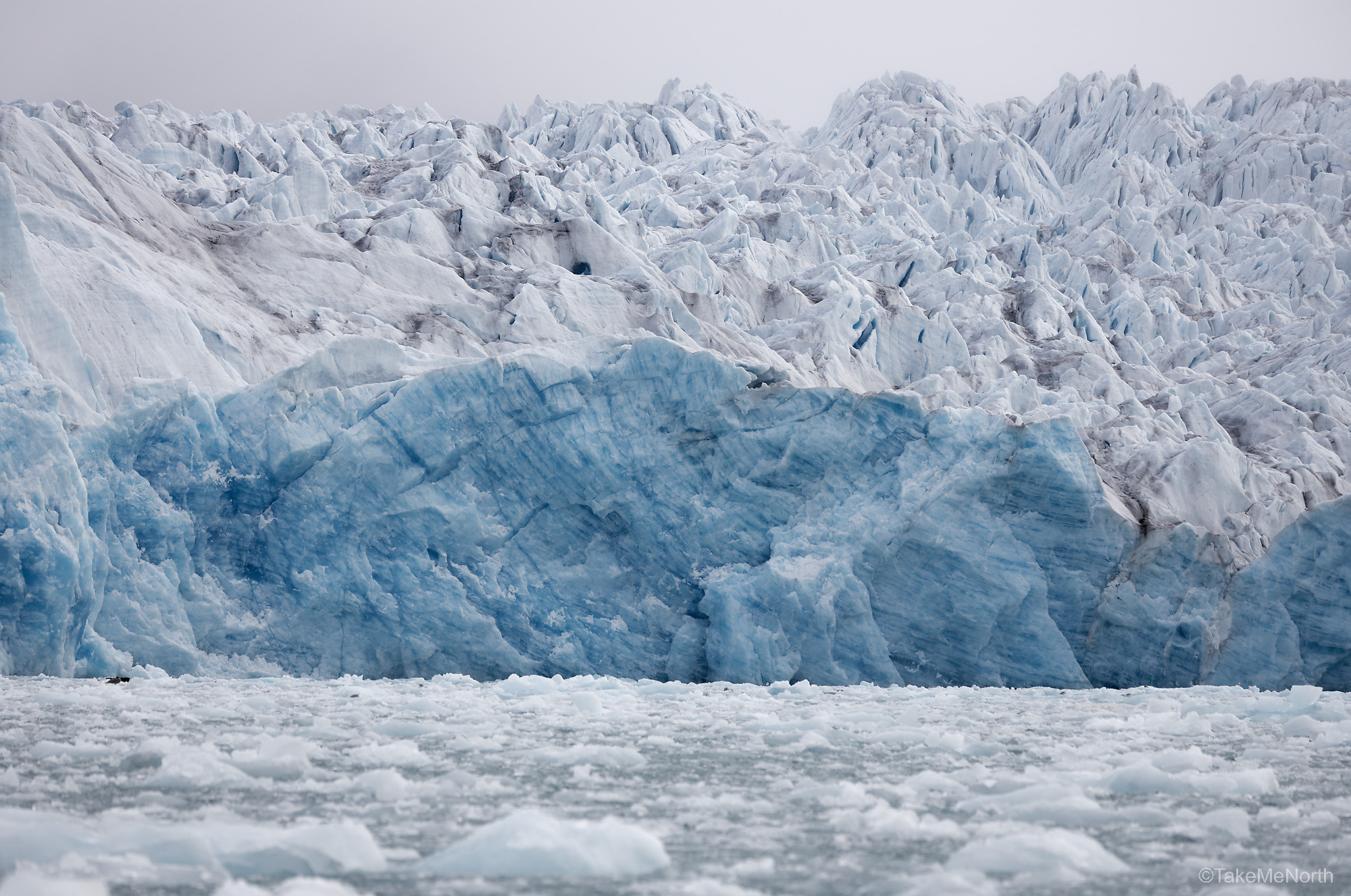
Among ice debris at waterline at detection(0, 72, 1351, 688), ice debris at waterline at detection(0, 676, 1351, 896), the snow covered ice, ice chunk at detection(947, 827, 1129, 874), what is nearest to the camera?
ice debris at waterline at detection(0, 676, 1351, 896)

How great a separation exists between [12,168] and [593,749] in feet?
40.2

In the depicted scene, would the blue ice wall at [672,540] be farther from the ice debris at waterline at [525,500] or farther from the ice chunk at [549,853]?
the ice chunk at [549,853]

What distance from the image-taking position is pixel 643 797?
4160 millimetres

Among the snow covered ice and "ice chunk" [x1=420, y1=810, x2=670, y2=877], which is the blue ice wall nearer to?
the snow covered ice

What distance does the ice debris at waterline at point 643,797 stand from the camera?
2949 millimetres

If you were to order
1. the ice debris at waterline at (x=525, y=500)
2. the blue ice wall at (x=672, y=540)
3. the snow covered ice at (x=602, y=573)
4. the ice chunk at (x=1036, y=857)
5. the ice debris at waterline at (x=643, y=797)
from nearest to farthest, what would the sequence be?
1. the ice debris at waterline at (x=643, y=797)
2. the ice chunk at (x=1036, y=857)
3. the snow covered ice at (x=602, y=573)
4. the ice debris at waterline at (x=525, y=500)
5. the blue ice wall at (x=672, y=540)

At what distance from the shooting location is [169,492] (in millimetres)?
10047

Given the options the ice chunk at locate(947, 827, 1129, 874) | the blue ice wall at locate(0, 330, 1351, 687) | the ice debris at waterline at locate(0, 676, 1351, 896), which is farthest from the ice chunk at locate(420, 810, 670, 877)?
the blue ice wall at locate(0, 330, 1351, 687)

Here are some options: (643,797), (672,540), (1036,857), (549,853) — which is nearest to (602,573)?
(672,540)

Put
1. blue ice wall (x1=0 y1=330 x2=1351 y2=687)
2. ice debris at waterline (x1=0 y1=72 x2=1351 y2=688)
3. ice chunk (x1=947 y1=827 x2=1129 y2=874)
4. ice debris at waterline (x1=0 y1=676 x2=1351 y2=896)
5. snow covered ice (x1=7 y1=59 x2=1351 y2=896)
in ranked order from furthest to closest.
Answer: blue ice wall (x1=0 y1=330 x2=1351 y2=687) < ice debris at waterline (x1=0 y1=72 x2=1351 y2=688) < snow covered ice (x1=7 y1=59 x2=1351 y2=896) < ice chunk (x1=947 y1=827 x2=1129 y2=874) < ice debris at waterline (x1=0 y1=676 x2=1351 y2=896)

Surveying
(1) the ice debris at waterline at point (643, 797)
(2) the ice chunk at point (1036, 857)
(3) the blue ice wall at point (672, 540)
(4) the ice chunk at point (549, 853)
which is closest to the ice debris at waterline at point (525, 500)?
(3) the blue ice wall at point (672, 540)

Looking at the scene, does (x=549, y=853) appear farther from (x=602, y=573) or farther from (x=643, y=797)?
(x=602, y=573)

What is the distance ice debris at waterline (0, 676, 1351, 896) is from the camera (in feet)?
9.68

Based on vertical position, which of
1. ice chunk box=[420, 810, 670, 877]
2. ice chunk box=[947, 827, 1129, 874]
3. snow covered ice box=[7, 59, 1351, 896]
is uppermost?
snow covered ice box=[7, 59, 1351, 896]
